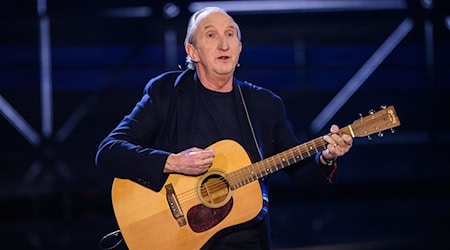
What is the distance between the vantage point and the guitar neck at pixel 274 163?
7.76ft

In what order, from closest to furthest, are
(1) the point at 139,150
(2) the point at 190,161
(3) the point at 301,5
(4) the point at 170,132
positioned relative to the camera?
(2) the point at 190,161, (1) the point at 139,150, (4) the point at 170,132, (3) the point at 301,5

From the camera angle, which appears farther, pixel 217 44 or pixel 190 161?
pixel 217 44

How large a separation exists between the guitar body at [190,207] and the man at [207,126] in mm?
41

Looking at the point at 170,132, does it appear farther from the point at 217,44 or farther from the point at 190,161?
the point at 217,44

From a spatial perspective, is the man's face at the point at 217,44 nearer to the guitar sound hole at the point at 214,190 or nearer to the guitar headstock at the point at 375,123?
the guitar sound hole at the point at 214,190

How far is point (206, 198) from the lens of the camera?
237 centimetres

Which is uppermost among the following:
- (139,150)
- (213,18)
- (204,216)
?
(213,18)

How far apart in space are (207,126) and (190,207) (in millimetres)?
329

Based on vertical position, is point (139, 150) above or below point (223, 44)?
below

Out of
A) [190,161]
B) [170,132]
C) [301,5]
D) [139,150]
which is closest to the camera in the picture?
[190,161]

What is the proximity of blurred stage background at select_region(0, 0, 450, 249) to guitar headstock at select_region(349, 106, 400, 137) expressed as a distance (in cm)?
308

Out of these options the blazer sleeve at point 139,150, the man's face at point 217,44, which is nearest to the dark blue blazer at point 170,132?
the blazer sleeve at point 139,150

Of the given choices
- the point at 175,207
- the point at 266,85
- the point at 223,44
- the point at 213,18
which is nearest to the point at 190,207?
the point at 175,207

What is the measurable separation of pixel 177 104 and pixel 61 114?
3876 mm
